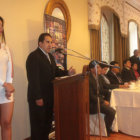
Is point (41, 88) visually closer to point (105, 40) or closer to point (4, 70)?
point (4, 70)

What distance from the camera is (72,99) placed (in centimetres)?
164

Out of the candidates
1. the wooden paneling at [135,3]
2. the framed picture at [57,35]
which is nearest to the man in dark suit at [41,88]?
the framed picture at [57,35]

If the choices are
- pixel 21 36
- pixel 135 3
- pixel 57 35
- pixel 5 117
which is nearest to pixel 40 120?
pixel 5 117

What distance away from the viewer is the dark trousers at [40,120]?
212cm

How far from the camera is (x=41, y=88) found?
212 centimetres

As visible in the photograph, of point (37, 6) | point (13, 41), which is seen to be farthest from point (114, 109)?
point (37, 6)

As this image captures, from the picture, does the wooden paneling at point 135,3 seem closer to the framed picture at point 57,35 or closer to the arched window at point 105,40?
the arched window at point 105,40

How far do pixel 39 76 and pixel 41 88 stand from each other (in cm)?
13

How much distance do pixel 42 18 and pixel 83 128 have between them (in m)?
1.95

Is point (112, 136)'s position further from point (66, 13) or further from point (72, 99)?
point (66, 13)

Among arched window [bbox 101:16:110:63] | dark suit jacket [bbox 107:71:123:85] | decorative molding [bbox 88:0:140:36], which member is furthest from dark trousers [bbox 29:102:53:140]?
arched window [bbox 101:16:110:63]

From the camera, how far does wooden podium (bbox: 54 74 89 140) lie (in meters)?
1.58

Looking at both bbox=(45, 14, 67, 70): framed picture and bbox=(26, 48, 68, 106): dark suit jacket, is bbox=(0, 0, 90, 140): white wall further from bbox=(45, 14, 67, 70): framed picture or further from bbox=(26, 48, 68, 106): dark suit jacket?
bbox=(26, 48, 68, 106): dark suit jacket

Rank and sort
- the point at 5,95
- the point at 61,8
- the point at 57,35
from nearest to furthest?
the point at 5,95
the point at 57,35
the point at 61,8
